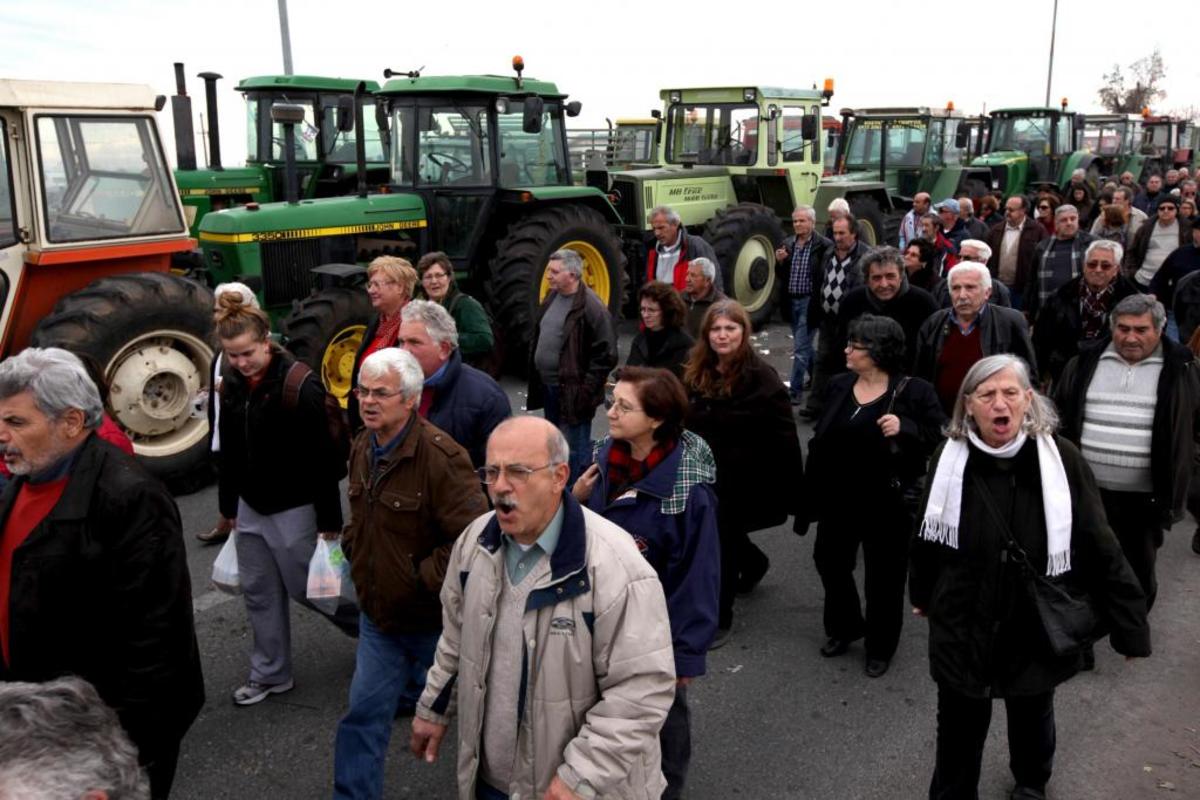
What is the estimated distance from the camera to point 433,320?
12.1 feet

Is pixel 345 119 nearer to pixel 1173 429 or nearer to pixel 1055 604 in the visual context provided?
pixel 1173 429

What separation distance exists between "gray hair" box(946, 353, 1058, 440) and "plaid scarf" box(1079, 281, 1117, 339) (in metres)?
2.68

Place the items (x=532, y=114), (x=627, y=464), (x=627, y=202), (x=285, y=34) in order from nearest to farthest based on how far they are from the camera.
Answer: (x=627, y=464)
(x=532, y=114)
(x=627, y=202)
(x=285, y=34)

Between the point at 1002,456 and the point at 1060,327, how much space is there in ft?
9.93

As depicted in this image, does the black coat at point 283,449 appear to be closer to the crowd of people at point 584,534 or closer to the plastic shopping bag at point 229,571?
the crowd of people at point 584,534

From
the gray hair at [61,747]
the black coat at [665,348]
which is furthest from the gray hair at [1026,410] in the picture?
the gray hair at [61,747]

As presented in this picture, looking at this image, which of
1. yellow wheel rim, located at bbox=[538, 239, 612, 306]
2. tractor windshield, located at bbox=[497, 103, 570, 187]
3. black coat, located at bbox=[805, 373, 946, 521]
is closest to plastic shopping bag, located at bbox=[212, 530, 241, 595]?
black coat, located at bbox=[805, 373, 946, 521]

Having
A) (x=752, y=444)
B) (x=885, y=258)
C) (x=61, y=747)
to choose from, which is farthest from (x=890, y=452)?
(x=61, y=747)

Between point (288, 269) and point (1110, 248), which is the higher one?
point (1110, 248)

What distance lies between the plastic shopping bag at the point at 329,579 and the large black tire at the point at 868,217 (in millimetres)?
10304

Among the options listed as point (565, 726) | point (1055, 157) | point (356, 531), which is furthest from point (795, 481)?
point (1055, 157)

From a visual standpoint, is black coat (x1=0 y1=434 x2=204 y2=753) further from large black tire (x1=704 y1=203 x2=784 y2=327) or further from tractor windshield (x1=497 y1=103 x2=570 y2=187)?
large black tire (x1=704 y1=203 x2=784 y2=327)

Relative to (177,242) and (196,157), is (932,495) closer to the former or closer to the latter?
(177,242)

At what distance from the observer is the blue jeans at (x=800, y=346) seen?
8.40 m
